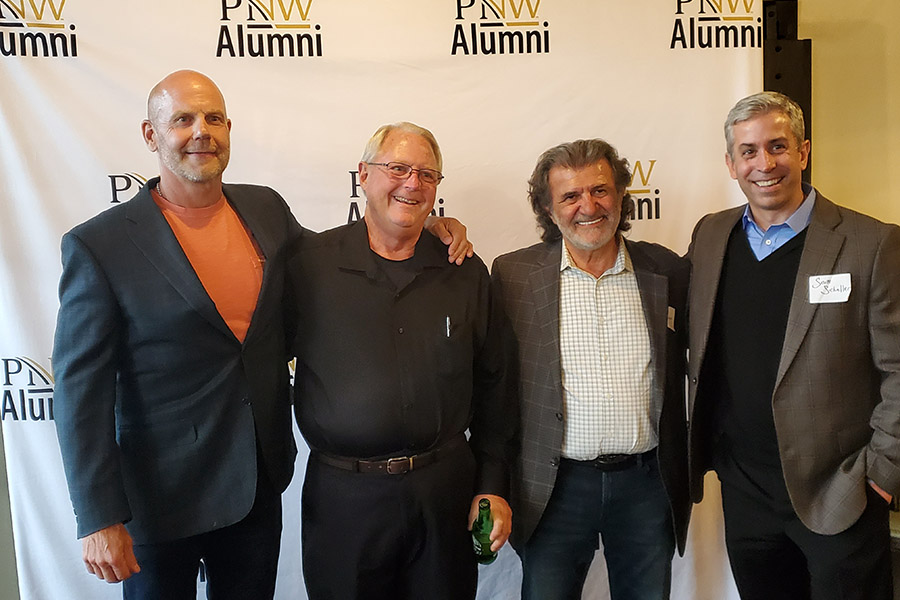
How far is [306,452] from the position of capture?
2.50m

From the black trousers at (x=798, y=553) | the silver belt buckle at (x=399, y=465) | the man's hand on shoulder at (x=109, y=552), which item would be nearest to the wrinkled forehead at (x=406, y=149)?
the silver belt buckle at (x=399, y=465)

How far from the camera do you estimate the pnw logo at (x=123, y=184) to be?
7.66 feet

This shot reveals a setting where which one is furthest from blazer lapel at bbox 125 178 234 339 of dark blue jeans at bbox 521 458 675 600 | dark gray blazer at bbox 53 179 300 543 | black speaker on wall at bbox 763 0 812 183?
black speaker on wall at bbox 763 0 812 183

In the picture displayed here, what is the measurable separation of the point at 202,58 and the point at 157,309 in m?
1.17

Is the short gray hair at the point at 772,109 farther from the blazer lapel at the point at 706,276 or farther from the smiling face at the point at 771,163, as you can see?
the blazer lapel at the point at 706,276

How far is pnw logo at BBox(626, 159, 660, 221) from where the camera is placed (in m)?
2.52

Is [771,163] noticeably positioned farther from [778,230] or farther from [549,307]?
[549,307]

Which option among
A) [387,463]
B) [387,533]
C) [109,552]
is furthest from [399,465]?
[109,552]

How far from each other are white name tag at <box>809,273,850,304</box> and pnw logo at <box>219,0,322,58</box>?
179cm

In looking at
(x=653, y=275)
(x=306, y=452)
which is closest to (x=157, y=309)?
(x=306, y=452)

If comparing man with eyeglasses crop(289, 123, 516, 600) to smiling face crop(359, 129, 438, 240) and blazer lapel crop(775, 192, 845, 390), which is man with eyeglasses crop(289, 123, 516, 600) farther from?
blazer lapel crop(775, 192, 845, 390)

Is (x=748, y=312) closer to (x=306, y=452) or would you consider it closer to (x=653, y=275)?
(x=653, y=275)

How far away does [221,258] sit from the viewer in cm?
170

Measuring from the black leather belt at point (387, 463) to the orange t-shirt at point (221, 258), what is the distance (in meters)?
0.40
